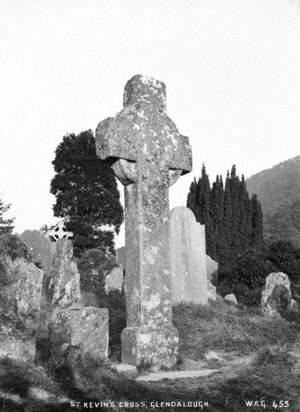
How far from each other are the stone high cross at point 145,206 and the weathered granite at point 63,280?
204 cm

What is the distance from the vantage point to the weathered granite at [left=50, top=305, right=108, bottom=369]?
6.52m

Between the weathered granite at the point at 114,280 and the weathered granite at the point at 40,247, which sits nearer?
the weathered granite at the point at 114,280

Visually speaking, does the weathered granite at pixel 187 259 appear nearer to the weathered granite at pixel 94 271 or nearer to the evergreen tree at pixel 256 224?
the weathered granite at pixel 94 271

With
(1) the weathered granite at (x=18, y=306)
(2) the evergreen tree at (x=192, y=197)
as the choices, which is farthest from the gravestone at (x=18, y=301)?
(2) the evergreen tree at (x=192, y=197)

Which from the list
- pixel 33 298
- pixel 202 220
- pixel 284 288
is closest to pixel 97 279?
pixel 284 288

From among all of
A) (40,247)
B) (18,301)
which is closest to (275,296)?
(18,301)

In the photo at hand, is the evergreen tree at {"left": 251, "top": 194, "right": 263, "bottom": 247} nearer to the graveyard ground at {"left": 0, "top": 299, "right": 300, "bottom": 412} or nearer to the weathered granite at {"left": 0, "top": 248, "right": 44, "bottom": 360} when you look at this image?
the graveyard ground at {"left": 0, "top": 299, "right": 300, "bottom": 412}

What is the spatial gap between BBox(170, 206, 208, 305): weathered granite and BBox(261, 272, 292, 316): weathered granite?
1.74 metres

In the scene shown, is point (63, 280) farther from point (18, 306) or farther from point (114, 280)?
point (114, 280)

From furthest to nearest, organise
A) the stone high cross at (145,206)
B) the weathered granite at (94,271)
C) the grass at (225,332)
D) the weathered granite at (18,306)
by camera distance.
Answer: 1. the weathered granite at (94,271)
2. the grass at (225,332)
3. the stone high cross at (145,206)
4. the weathered granite at (18,306)

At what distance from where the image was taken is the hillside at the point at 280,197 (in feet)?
188

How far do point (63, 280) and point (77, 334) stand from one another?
11.1 ft

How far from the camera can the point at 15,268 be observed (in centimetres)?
679

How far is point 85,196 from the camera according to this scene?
34312mm
